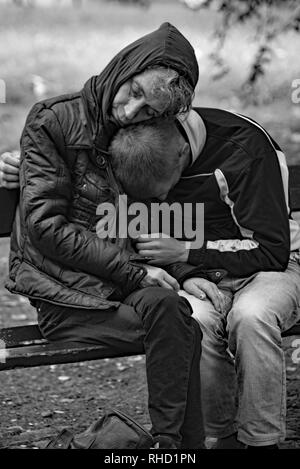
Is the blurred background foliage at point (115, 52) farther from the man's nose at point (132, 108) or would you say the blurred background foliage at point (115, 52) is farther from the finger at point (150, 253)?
the man's nose at point (132, 108)

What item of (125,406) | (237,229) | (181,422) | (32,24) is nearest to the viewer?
(181,422)

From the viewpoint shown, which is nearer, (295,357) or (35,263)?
(35,263)

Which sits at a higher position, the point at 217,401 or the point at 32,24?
the point at 32,24

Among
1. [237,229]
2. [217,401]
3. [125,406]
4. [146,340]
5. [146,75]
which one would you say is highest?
[146,75]

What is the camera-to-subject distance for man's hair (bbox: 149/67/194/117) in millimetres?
3674

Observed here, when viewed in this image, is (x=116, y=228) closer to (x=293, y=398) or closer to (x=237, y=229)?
(x=237, y=229)

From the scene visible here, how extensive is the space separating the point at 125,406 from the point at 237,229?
117cm

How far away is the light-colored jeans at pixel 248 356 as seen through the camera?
3623 millimetres

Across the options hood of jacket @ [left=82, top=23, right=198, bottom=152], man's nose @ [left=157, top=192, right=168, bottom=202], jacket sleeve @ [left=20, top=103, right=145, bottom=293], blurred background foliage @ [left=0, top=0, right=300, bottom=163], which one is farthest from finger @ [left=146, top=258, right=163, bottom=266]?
blurred background foliage @ [left=0, top=0, right=300, bottom=163]

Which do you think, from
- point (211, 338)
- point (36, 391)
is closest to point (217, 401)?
point (211, 338)

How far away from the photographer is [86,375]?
5.18m

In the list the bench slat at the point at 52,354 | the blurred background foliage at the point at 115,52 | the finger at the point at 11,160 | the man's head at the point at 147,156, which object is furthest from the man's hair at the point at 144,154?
the blurred background foliage at the point at 115,52

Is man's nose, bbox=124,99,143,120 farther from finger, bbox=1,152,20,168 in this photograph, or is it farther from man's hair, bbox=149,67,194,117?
finger, bbox=1,152,20,168

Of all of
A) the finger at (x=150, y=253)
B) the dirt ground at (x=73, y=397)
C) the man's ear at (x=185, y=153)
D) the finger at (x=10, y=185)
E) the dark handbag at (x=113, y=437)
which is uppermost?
the man's ear at (x=185, y=153)
